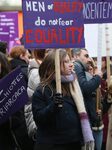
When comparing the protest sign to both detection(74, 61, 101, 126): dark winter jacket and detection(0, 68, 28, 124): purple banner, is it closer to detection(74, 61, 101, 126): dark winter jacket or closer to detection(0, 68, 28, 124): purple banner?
detection(74, 61, 101, 126): dark winter jacket

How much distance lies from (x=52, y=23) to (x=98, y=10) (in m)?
0.79

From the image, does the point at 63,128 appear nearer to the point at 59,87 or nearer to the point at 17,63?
the point at 59,87

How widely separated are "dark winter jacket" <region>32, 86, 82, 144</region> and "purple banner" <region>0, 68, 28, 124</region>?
0.26 metres

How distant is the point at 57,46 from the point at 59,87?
37cm

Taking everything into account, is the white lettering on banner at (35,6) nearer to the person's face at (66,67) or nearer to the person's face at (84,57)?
the person's face at (66,67)

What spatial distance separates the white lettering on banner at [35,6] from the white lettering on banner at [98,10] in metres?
0.72

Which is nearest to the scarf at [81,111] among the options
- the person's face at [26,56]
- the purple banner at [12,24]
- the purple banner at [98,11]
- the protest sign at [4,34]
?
the purple banner at [98,11]

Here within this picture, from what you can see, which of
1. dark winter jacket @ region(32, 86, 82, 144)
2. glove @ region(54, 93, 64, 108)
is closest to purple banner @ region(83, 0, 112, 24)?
dark winter jacket @ region(32, 86, 82, 144)

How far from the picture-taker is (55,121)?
5102 millimetres

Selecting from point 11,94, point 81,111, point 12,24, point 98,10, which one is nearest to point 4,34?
point 12,24

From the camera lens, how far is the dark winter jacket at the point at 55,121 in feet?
16.6

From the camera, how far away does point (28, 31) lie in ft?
17.0

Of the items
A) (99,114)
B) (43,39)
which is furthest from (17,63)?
(43,39)

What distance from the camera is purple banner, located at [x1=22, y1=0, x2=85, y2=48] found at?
17.0ft
